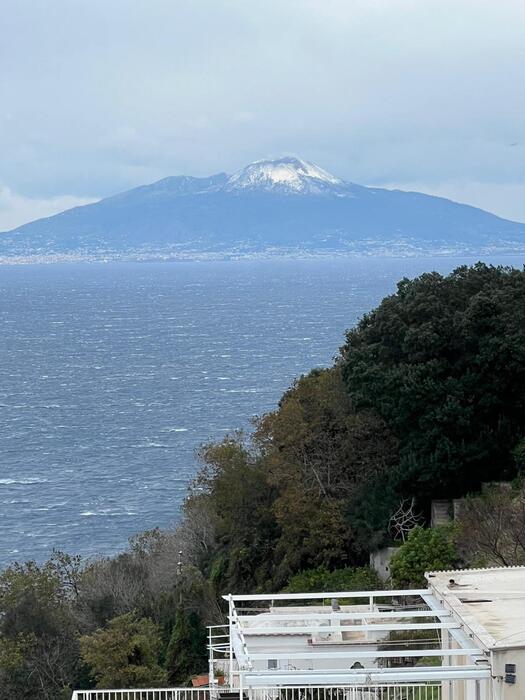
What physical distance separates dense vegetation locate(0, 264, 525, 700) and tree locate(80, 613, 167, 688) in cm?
13

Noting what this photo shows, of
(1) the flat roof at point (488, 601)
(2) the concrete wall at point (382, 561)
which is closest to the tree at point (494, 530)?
(2) the concrete wall at point (382, 561)

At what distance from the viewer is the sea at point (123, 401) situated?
52875 millimetres

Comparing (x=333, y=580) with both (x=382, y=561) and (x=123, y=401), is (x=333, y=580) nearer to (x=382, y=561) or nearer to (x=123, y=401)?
(x=382, y=561)

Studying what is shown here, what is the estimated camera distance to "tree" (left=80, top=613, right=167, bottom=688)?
24.0 metres

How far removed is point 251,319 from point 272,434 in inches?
4637

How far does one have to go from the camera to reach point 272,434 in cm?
3400

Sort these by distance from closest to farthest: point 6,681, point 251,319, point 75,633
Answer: point 6,681 < point 75,633 < point 251,319

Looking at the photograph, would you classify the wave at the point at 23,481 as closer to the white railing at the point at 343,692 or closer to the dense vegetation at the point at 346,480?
the dense vegetation at the point at 346,480

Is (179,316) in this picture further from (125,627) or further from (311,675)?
(311,675)

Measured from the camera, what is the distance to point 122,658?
80.8 feet

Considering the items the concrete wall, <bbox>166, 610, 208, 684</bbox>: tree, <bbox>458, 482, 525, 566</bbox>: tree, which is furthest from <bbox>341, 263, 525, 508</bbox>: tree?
<bbox>166, 610, 208, 684</bbox>: tree

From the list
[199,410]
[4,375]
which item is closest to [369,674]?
[199,410]

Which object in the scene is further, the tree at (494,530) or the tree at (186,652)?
the tree at (186,652)

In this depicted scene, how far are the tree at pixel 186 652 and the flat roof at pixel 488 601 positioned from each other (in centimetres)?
1426
